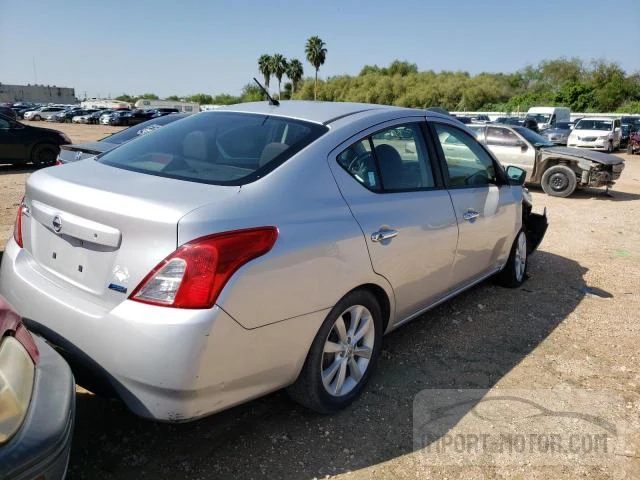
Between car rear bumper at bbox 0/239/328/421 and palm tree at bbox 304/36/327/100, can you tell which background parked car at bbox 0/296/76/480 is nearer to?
car rear bumper at bbox 0/239/328/421

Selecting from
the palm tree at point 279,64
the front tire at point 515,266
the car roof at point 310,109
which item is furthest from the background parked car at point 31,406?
the palm tree at point 279,64

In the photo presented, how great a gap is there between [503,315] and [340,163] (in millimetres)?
2462

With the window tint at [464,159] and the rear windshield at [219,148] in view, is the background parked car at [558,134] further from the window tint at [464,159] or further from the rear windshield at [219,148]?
the rear windshield at [219,148]

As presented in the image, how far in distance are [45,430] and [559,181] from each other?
1201 cm

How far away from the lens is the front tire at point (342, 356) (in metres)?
2.58

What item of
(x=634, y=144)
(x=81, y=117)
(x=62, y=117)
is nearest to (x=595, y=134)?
(x=634, y=144)

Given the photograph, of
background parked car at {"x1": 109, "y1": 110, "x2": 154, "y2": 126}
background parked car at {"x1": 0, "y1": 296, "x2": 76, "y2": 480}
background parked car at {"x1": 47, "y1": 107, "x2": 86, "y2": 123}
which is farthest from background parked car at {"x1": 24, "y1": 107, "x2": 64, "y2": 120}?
background parked car at {"x1": 0, "y1": 296, "x2": 76, "y2": 480}

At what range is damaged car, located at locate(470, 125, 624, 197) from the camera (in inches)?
444

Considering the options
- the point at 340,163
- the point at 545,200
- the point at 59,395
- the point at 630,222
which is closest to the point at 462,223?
the point at 340,163

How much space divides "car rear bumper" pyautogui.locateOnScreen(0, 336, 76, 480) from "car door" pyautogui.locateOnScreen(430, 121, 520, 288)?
258 centimetres

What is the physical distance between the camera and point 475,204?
12.4 feet

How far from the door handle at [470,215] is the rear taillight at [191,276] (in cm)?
210

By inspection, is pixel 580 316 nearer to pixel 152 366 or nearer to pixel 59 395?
pixel 152 366

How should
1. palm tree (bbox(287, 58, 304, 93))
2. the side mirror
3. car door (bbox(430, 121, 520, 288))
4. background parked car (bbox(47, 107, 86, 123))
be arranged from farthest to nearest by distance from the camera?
palm tree (bbox(287, 58, 304, 93)), background parked car (bbox(47, 107, 86, 123)), the side mirror, car door (bbox(430, 121, 520, 288))
